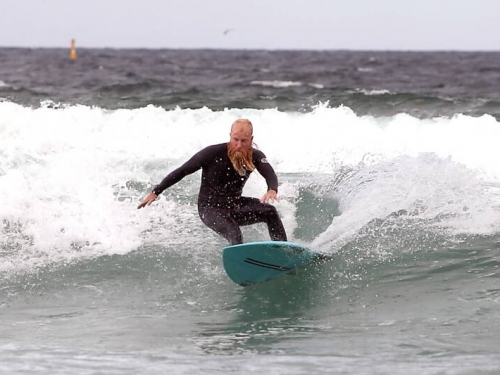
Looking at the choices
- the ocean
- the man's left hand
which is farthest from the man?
the ocean

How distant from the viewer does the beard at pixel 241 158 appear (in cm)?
660

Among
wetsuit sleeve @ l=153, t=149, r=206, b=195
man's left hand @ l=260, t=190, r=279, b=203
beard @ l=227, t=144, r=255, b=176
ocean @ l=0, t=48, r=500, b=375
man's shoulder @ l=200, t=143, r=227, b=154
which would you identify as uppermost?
man's shoulder @ l=200, t=143, r=227, b=154

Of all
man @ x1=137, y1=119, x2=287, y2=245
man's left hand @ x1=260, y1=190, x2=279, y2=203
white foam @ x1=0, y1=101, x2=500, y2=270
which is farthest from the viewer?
white foam @ x1=0, y1=101, x2=500, y2=270

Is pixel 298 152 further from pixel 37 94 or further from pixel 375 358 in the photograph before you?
pixel 37 94

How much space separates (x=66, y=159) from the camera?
10.7 m

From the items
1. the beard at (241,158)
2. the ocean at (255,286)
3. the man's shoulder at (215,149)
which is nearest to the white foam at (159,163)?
the ocean at (255,286)

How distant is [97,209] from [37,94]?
19.2 meters

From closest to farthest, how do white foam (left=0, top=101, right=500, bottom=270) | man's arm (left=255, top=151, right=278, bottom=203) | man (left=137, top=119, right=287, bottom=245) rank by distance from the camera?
man's arm (left=255, top=151, right=278, bottom=203) → man (left=137, top=119, right=287, bottom=245) → white foam (left=0, top=101, right=500, bottom=270)

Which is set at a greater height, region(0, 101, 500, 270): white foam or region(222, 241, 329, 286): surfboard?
region(0, 101, 500, 270): white foam

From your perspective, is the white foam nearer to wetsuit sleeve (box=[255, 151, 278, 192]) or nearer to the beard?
wetsuit sleeve (box=[255, 151, 278, 192])

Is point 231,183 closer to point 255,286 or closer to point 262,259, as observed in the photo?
point 262,259

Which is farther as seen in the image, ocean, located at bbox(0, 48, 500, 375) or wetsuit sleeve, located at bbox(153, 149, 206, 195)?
wetsuit sleeve, located at bbox(153, 149, 206, 195)

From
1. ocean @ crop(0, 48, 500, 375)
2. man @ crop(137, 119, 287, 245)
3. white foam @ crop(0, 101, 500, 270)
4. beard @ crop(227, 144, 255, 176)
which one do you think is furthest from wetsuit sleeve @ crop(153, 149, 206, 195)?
white foam @ crop(0, 101, 500, 270)

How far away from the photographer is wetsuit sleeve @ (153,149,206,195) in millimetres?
6602
